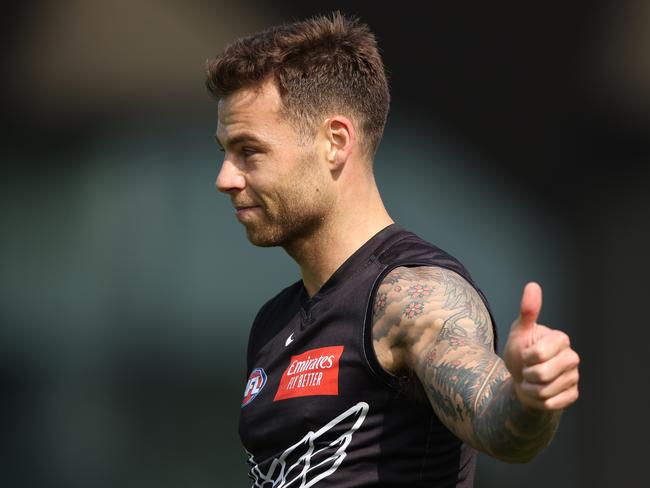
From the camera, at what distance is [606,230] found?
13.3ft

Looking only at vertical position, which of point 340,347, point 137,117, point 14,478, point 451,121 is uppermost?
point 137,117

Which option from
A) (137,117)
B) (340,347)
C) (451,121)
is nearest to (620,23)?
(451,121)

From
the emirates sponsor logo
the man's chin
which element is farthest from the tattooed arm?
the man's chin

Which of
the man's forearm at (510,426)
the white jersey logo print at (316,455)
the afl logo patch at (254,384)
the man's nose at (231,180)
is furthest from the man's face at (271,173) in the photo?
the man's forearm at (510,426)

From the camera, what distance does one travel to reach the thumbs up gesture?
1.38 metres

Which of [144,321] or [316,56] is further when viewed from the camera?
[144,321]

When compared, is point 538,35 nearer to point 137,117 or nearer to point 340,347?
point 137,117

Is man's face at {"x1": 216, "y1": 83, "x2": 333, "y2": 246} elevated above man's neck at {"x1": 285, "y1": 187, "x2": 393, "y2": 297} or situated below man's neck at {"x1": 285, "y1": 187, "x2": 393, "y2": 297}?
above

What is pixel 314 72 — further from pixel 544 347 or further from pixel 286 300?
pixel 544 347

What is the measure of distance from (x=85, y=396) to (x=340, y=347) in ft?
8.41

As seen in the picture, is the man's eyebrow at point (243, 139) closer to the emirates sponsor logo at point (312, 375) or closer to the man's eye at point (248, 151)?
the man's eye at point (248, 151)

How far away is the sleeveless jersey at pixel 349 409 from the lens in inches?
76.2

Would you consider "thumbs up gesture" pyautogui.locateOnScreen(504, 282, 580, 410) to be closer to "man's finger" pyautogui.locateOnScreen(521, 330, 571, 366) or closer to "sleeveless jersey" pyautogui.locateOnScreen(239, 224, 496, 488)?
"man's finger" pyautogui.locateOnScreen(521, 330, 571, 366)

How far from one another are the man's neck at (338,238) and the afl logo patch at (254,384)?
0.75 feet
